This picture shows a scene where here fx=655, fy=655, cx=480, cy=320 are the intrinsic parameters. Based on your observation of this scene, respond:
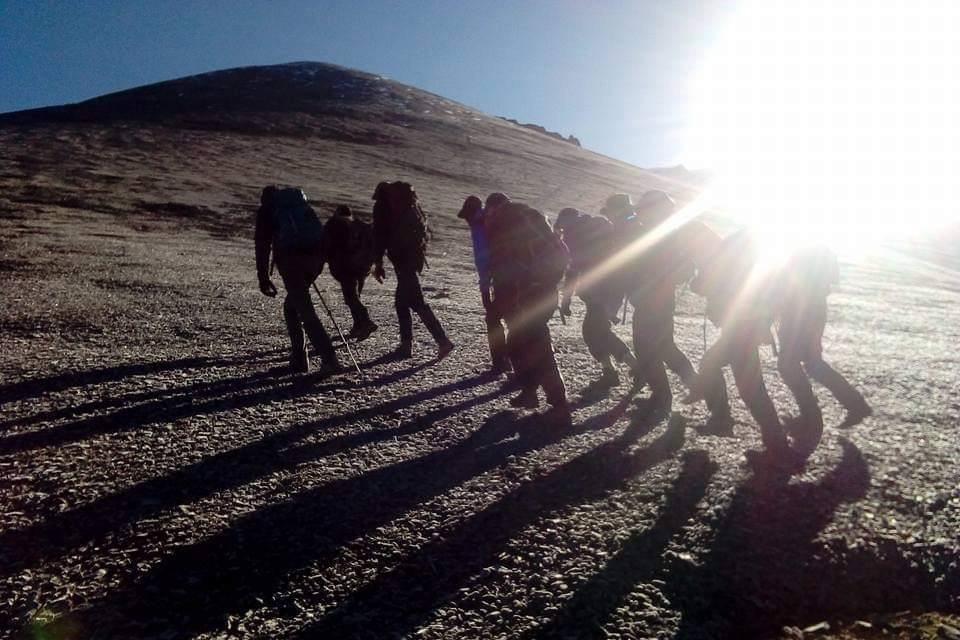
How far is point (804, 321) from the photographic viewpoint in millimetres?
6203

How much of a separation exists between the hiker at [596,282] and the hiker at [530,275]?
1.18 m

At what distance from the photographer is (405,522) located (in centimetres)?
434

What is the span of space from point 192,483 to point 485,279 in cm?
413

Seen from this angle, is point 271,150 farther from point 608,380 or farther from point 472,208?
point 608,380

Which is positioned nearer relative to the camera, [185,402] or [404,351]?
[185,402]

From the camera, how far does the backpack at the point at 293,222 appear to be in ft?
24.4

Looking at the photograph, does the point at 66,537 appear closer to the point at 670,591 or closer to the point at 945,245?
the point at 670,591

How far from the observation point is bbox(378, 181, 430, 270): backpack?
8328 millimetres

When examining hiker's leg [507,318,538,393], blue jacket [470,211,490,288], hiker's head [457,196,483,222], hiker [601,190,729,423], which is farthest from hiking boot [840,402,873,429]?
hiker's head [457,196,483,222]

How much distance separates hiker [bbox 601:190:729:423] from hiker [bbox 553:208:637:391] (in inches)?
15.1

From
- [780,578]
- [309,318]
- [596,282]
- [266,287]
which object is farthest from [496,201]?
[780,578]

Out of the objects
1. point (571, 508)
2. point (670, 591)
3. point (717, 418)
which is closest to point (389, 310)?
point (717, 418)

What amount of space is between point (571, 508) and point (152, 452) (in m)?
3.40

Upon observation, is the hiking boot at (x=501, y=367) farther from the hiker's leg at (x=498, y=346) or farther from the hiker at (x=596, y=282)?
the hiker at (x=596, y=282)
